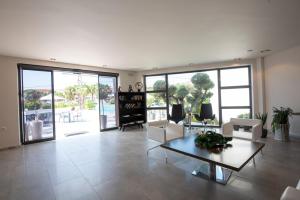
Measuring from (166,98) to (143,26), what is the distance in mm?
4685

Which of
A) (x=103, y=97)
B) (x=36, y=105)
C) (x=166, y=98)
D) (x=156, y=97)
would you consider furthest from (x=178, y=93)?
(x=36, y=105)

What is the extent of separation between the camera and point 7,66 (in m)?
4.72

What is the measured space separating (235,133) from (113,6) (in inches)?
145

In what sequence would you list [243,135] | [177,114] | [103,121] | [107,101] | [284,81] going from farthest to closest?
[107,101], [103,121], [177,114], [284,81], [243,135]

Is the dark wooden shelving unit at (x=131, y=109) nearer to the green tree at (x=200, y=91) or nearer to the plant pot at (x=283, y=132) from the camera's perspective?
the green tree at (x=200, y=91)

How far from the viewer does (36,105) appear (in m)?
5.37

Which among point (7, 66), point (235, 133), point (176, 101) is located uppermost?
point (7, 66)

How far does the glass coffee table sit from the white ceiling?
2.17m

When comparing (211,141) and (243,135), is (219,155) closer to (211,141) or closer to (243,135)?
(211,141)

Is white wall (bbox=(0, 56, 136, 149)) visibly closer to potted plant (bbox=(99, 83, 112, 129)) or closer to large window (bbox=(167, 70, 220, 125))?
potted plant (bbox=(99, 83, 112, 129))

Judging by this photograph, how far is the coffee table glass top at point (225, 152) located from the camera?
2.22 m

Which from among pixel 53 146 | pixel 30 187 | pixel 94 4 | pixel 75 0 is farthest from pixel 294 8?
pixel 53 146

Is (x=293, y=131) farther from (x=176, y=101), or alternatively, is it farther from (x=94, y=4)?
(x=94, y=4)

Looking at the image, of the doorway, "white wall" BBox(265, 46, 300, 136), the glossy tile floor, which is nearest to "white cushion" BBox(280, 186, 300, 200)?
the glossy tile floor
